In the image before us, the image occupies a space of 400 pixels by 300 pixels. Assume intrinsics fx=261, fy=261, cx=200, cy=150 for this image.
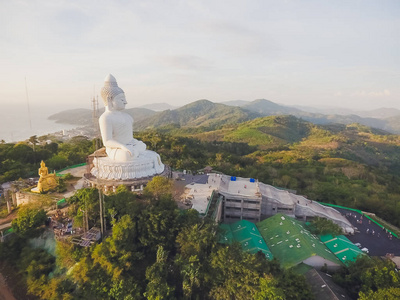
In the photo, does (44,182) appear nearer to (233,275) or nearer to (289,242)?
(233,275)

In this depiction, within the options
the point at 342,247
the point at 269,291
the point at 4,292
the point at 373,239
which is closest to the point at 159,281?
the point at 269,291

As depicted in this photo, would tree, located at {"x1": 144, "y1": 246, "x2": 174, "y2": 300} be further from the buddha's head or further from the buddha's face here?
the buddha's head

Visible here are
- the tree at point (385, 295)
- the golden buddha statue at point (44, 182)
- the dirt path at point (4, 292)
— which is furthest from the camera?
the golden buddha statue at point (44, 182)

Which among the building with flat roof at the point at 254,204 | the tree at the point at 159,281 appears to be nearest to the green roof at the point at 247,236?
the building with flat roof at the point at 254,204

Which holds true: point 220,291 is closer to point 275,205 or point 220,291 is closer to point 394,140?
point 275,205

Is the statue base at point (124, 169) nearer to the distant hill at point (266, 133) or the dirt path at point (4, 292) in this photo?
the dirt path at point (4, 292)

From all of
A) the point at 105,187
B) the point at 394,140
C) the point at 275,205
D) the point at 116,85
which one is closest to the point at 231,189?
the point at 275,205
